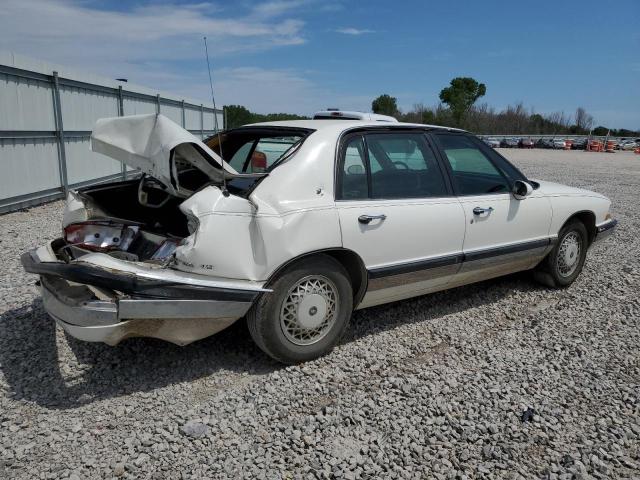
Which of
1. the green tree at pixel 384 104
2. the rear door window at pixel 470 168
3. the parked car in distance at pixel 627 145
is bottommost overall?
the rear door window at pixel 470 168

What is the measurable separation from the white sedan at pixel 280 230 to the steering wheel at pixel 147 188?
0.02 metres

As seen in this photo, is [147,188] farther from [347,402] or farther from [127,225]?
[347,402]

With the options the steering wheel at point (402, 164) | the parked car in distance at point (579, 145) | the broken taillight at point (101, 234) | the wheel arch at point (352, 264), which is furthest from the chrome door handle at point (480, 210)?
the parked car in distance at point (579, 145)

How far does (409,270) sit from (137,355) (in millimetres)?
1986

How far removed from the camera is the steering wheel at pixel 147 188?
13.1 feet

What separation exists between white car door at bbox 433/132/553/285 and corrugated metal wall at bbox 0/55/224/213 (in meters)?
7.04

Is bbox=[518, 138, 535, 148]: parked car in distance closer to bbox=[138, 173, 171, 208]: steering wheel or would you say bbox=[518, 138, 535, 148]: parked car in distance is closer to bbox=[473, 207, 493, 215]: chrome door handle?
bbox=[473, 207, 493, 215]: chrome door handle

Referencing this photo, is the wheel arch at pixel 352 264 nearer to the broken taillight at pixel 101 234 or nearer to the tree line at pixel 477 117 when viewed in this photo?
the broken taillight at pixel 101 234

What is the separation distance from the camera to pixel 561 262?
518 cm

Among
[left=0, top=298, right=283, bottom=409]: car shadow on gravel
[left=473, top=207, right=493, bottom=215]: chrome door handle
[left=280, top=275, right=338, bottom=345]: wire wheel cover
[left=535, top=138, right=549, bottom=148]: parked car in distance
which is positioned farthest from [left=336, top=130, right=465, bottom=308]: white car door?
[left=535, top=138, right=549, bottom=148]: parked car in distance

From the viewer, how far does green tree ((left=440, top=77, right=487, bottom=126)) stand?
72188 mm

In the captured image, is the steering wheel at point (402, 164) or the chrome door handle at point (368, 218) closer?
the chrome door handle at point (368, 218)

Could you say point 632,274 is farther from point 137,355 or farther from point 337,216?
point 137,355

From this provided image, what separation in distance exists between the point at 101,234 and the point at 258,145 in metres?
1.32
